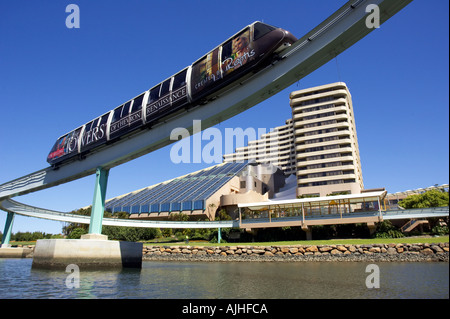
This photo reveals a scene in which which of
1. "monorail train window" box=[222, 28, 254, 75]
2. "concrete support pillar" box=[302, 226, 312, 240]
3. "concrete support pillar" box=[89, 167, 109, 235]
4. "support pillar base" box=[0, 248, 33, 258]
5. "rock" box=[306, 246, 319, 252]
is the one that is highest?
"monorail train window" box=[222, 28, 254, 75]

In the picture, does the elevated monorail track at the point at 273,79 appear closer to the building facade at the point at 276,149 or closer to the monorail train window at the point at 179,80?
the monorail train window at the point at 179,80

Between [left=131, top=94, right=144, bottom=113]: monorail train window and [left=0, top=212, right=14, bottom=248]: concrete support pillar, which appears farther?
[left=0, top=212, right=14, bottom=248]: concrete support pillar

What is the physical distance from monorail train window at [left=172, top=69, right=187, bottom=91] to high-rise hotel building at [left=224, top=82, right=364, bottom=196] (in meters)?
55.5

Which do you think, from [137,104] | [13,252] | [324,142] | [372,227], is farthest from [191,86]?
[324,142]

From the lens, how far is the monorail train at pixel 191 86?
15.4 meters

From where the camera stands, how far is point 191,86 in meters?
18.8

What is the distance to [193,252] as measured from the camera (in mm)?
40500

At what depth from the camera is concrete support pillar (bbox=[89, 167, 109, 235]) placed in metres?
25.0

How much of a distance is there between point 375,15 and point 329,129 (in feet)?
211

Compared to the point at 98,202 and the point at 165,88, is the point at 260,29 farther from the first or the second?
the point at 98,202

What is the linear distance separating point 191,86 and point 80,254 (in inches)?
612

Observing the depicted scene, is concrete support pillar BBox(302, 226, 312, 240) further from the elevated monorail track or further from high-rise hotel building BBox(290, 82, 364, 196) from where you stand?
high-rise hotel building BBox(290, 82, 364, 196)

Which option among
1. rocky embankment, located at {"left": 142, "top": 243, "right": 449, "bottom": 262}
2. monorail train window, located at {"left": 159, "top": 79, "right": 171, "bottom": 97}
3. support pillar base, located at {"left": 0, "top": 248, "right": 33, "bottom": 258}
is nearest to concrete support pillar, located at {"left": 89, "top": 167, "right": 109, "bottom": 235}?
monorail train window, located at {"left": 159, "top": 79, "right": 171, "bottom": 97}

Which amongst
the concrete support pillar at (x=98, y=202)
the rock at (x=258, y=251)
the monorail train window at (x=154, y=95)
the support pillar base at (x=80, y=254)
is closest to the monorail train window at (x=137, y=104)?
the monorail train window at (x=154, y=95)
